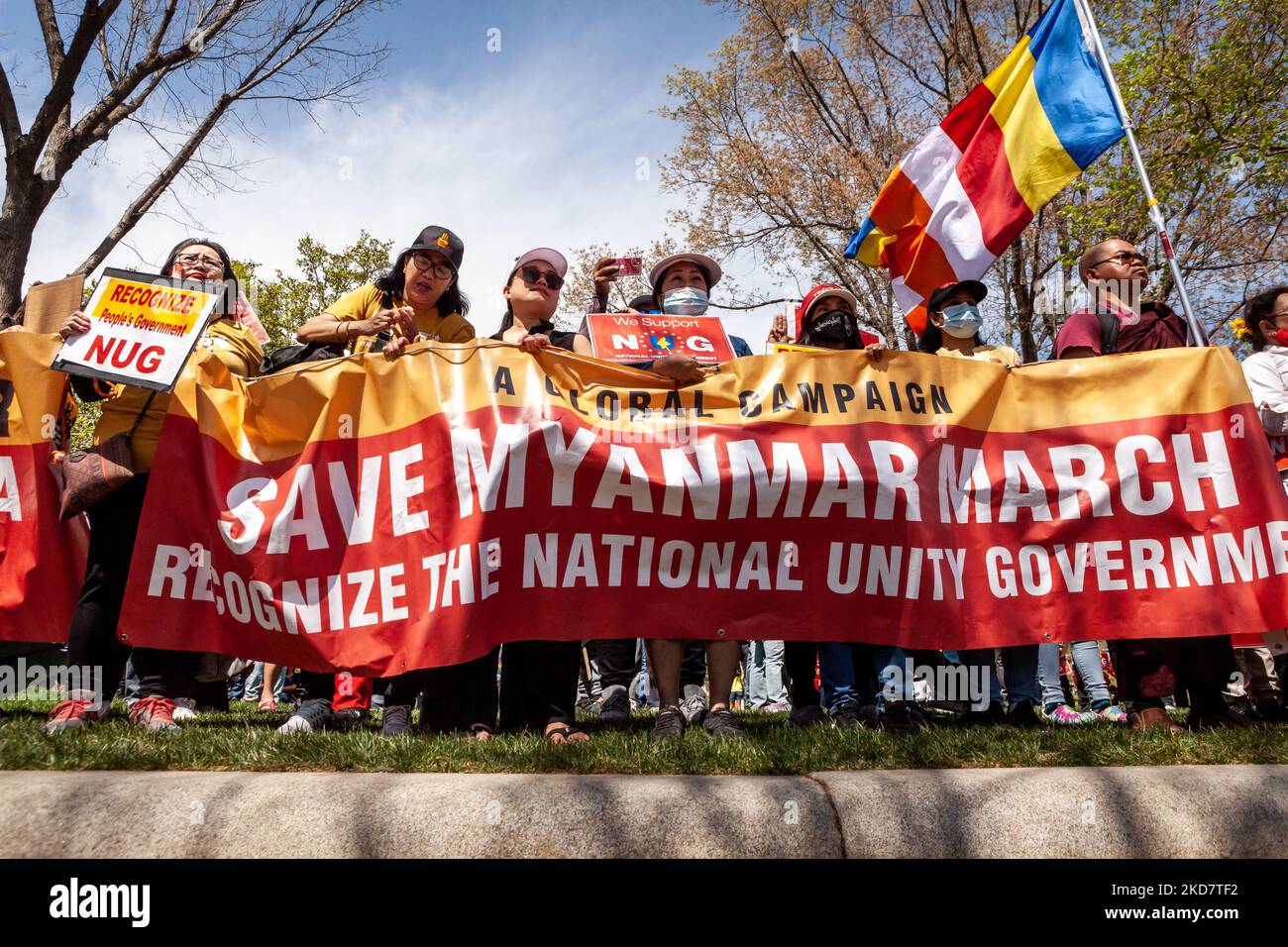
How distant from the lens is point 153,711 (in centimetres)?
416

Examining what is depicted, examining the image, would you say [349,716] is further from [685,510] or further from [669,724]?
[685,510]

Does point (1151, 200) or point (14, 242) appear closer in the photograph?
point (1151, 200)

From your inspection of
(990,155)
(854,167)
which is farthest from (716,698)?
(854,167)

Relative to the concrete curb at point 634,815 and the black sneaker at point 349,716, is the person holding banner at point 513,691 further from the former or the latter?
Result: the concrete curb at point 634,815

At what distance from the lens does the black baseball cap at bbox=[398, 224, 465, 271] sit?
15.3 ft

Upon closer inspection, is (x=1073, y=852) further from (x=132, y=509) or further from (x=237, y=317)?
(x=237, y=317)

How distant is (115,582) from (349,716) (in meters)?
1.34

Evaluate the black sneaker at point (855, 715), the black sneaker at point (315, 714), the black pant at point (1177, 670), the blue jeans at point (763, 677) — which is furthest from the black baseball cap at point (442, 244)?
the blue jeans at point (763, 677)

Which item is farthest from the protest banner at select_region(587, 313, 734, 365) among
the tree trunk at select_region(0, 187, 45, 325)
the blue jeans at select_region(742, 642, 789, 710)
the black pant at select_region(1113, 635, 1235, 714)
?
the tree trunk at select_region(0, 187, 45, 325)

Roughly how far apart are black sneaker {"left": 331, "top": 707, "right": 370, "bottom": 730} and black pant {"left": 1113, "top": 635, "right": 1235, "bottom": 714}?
377cm

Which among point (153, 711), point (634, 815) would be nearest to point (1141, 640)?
point (634, 815)

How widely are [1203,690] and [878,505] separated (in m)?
1.70

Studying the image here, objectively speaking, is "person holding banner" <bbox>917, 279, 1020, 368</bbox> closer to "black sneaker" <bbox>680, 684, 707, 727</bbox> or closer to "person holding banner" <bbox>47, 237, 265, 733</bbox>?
"black sneaker" <bbox>680, 684, 707, 727</bbox>

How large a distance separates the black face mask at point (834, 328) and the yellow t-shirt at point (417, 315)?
1.89m
